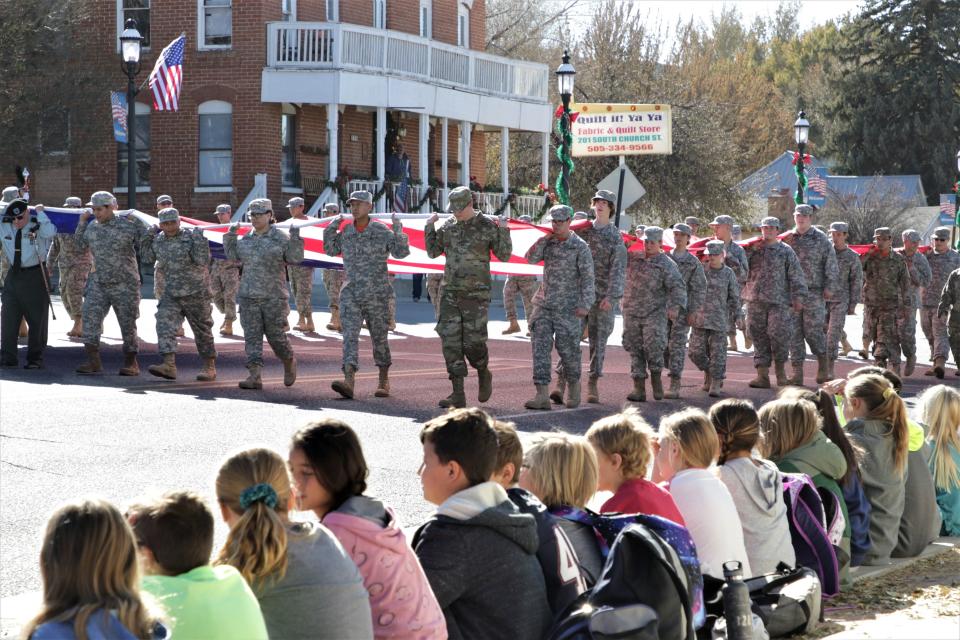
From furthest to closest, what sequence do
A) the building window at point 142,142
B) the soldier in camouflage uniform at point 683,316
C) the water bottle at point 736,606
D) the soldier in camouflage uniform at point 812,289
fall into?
the building window at point 142,142 → the soldier in camouflage uniform at point 812,289 → the soldier in camouflage uniform at point 683,316 → the water bottle at point 736,606

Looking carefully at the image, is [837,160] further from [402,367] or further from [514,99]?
[402,367]

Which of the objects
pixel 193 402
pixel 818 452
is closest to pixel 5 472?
pixel 193 402

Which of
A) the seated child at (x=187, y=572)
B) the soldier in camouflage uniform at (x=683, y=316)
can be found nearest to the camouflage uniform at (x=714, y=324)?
the soldier in camouflage uniform at (x=683, y=316)

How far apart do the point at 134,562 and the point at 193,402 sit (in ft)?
37.3

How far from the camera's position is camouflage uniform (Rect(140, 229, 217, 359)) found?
17.0 metres

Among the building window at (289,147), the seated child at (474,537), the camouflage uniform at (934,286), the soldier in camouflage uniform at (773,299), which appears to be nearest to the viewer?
the seated child at (474,537)

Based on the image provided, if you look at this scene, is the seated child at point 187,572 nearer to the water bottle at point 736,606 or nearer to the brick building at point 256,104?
the water bottle at point 736,606

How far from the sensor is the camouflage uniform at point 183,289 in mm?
16969

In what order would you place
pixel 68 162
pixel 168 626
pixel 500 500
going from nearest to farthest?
pixel 168 626 < pixel 500 500 < pixel 68 162

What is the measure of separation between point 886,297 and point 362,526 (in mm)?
17602

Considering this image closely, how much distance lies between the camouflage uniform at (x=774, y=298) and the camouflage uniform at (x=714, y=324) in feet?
1.27

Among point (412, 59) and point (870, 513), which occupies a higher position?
point (412, 59)

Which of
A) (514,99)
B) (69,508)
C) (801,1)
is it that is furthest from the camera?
(801,1)

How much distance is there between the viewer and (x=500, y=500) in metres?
5.43
